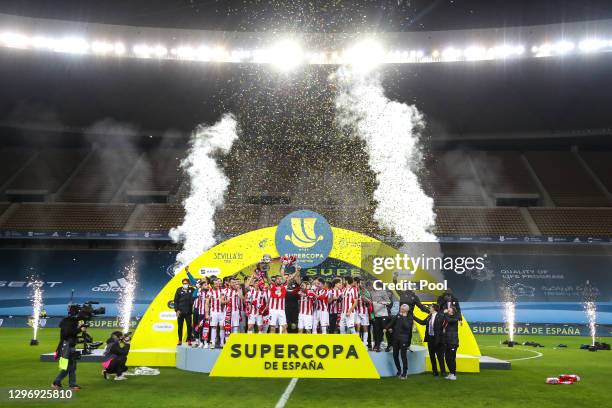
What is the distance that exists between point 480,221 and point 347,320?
66.7 feet

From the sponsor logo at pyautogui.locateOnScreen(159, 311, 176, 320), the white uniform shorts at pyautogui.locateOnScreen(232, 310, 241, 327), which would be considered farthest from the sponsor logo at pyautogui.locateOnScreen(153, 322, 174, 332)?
the white uniform shorts at pyautogui.locateOnScreen(232, 310, 241, 327)

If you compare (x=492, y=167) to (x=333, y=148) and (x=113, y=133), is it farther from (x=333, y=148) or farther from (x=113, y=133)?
(x=113, y=133)

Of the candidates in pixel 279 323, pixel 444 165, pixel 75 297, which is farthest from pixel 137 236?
pixel 444 165

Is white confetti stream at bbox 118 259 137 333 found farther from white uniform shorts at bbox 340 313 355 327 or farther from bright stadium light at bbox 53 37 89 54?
white uniform shorts at bbox 340 313 355 327

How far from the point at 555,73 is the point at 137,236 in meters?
25.9

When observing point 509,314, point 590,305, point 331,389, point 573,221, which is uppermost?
point 573,221

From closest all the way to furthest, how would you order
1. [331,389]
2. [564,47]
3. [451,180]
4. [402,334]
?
[331,389]
[402,334]
[564,47]
[451,180]

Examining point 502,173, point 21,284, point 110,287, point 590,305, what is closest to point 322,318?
point 590,305

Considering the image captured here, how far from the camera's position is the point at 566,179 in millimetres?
37844

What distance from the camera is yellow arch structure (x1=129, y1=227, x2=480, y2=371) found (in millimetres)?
16250

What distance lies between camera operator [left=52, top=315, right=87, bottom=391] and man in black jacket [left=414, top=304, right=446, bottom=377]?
8167mm

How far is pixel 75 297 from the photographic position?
32.2 meters

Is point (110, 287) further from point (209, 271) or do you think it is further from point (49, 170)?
point (209, 271)

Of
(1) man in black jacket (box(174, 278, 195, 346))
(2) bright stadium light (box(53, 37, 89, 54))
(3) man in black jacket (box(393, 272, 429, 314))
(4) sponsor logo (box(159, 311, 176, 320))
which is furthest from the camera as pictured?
(2) bright stadium light (box(53, 37, 89, 54))
